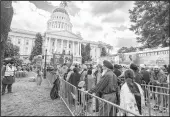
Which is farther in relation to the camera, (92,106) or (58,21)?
(58,21)

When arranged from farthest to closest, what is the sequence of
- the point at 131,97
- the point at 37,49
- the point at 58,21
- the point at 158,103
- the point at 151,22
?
the point at 58,21
the point at 37,49
the point at 151,22
the point at 158,103
the point at 131,97

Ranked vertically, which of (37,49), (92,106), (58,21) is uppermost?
(58,21)

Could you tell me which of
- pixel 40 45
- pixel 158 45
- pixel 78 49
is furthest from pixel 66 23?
pixel 158 45

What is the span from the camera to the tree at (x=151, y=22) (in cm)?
1530

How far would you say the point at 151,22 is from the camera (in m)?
16.7

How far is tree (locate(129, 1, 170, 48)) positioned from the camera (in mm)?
15297

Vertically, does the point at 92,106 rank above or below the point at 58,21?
below

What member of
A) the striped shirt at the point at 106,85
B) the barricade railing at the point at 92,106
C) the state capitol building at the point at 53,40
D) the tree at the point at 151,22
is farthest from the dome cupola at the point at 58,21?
the striped shirt at the point at 106,85

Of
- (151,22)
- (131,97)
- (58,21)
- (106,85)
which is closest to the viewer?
(131,97)

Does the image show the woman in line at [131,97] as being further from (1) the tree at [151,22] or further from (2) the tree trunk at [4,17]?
(1) the tree at [151,22]

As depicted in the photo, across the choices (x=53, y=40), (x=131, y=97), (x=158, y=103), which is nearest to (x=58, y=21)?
(x=53, y=40)

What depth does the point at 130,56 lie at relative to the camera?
1234 cm

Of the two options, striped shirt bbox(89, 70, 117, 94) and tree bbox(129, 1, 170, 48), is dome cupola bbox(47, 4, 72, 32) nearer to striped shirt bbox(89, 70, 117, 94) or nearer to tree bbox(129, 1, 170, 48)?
tree bbox(129, 1, 170, 48)

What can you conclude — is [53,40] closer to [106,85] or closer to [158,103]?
[158,103]
